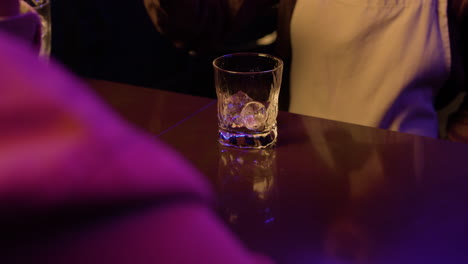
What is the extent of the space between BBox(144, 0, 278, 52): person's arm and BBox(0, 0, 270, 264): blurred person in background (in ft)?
2.67

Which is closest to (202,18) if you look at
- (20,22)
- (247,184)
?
(247,184)

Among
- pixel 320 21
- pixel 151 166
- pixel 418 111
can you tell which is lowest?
pixel 418 111

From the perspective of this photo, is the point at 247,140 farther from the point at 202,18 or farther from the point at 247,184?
the point at 202,18

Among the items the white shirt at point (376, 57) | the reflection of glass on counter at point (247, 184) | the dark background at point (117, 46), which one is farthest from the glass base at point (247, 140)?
the dark background at point (117, 46)

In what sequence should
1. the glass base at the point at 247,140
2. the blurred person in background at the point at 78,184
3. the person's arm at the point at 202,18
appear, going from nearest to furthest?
1. the blurred person in background at the point at 78,184
2. the glass base at the point at 247,140
3. the person's arm at the point at 202,18

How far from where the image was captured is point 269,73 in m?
0.67

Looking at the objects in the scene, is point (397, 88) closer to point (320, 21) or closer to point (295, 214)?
point (320, 21)

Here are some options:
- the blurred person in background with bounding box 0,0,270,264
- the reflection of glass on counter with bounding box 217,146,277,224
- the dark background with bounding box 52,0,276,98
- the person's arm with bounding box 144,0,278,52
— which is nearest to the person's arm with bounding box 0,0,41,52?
the blurred person in background with bounding box 0,0,270,264

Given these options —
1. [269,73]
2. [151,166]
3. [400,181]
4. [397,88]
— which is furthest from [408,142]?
[151,166]

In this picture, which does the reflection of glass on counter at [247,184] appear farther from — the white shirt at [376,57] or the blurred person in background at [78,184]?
the white shirt at [376,57]

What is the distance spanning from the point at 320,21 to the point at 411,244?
0.75 m

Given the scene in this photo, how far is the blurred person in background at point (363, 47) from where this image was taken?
106 cm

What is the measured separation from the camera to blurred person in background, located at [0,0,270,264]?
178 millimetres

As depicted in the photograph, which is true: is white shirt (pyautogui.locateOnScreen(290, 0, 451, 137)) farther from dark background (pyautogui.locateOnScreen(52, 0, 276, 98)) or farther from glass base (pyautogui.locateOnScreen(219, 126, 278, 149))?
dark background (pyautogui.locateOnScreen(52, 0, 276, 98))
